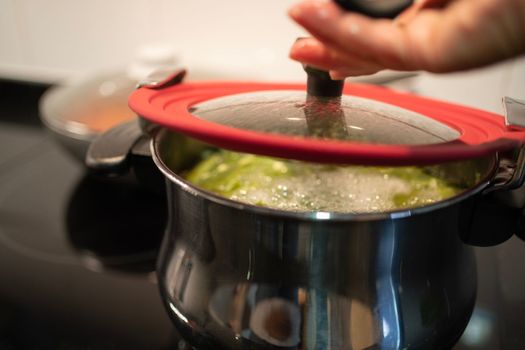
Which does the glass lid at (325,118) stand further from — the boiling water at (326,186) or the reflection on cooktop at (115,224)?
the reflection on cooktop at (115,224)

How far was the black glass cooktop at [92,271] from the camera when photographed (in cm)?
49

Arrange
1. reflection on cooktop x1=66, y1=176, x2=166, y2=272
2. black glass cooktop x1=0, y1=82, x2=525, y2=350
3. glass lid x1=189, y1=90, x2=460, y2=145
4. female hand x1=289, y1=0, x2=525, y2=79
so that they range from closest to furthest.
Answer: female hand x1=289, y1=0, x2=525, y2=79 → glass lid x1=189, y1=90, x2=460, y2=145 → black glass cooktop x1=0, y1=82, x2=525, y2=350 → reflection on cooktop x1=66, y1=176, x2=166, y2=272

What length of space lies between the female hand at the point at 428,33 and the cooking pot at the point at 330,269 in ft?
0.35

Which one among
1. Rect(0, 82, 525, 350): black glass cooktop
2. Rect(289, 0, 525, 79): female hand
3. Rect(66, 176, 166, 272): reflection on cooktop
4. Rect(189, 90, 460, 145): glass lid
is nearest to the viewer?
Rect(289, 0, 525, 79): female hand

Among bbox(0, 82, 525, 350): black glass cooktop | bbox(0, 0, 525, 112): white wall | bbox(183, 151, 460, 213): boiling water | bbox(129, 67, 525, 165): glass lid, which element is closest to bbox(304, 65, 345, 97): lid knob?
bbox(129, 67, 525, 165): glass lid

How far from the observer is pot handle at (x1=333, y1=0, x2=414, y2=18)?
0.27 metres

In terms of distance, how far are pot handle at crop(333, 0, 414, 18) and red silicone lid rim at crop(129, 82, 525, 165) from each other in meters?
0.08

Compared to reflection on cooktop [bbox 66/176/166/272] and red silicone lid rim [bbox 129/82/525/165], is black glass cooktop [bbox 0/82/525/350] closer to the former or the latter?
reflection on cooktop [bbox 66/176/166/272]

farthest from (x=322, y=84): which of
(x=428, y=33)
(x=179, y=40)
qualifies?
(x=179, y=40)

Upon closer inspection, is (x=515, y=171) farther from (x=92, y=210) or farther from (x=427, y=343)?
(x=92, y=210)

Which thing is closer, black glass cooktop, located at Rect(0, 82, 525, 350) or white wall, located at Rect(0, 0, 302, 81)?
black glass cooktop, located at Rect(0, 82, 525, 350)

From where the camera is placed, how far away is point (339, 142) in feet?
0.94

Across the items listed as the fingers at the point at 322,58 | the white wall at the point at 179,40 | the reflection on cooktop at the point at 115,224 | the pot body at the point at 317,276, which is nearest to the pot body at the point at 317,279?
the pot body at the point at 317,276

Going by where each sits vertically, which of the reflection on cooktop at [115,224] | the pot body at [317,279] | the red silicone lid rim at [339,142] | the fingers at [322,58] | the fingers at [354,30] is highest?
the fingers at [354,30]
